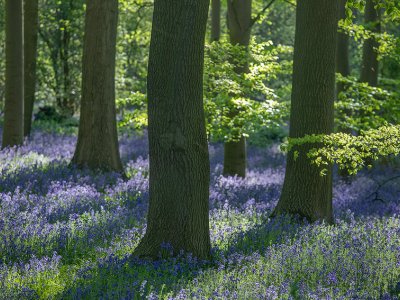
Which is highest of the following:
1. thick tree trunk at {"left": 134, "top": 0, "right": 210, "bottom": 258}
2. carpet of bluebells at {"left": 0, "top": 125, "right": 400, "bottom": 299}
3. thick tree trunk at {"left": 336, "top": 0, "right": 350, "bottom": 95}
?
thick tree trunk at {"left": 336, "top": 0, "right": 350, "bottom": 95}

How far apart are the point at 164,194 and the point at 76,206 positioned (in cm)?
270

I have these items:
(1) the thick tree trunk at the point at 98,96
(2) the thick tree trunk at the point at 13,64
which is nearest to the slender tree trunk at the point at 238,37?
(1) the thick tree trunk at the point at 98,96

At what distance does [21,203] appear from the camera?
8.80m

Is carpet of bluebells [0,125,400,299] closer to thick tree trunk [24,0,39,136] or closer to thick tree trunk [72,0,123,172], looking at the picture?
thick tree trunk [72,0,123,172]

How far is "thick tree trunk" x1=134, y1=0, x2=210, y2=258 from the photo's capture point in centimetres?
654

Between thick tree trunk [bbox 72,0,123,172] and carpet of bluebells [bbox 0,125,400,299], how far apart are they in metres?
1.29

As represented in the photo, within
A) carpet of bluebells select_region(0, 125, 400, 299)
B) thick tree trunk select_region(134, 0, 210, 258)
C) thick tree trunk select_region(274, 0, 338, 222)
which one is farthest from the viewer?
thick tree trunk select_region(274, 0, 338, 222)

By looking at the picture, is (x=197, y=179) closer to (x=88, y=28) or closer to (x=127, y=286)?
(x=127, y=286)

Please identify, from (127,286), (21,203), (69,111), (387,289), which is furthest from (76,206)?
(69,111)

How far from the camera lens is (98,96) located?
12.6 metres

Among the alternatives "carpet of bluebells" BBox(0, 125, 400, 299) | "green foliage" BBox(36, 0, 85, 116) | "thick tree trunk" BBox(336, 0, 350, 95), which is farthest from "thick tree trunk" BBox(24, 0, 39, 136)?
"thick tree trunk" BBox(336, 0, 350, 95)

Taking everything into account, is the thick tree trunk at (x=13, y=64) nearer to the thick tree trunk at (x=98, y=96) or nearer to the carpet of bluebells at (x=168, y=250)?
the thick tree trunk at (x=98, y=96)

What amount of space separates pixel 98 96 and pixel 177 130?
6397 millimetres

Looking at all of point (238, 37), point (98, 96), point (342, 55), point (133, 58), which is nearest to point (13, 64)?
point (98, 96)
